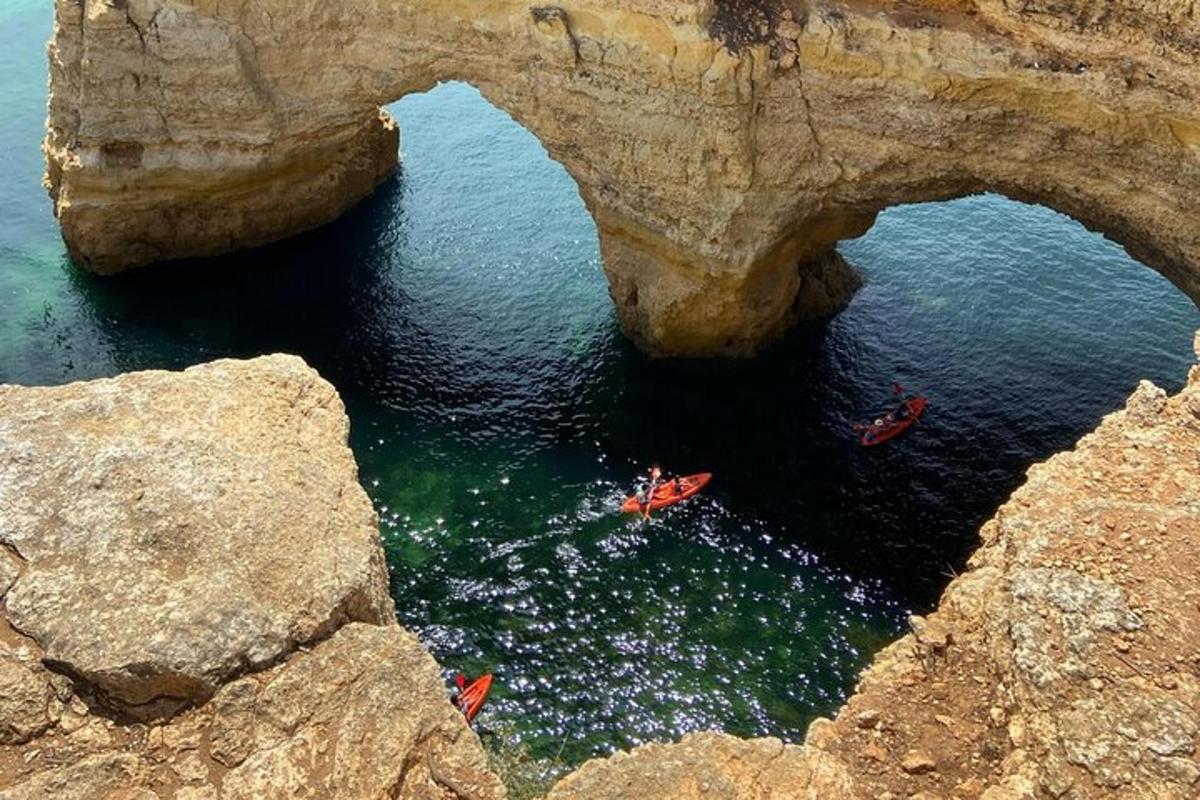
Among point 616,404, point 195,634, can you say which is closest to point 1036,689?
point 195,634

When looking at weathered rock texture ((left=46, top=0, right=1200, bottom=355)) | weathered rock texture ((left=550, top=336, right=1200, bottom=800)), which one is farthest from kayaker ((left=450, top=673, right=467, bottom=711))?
weathered rock texture ((left=46, top=0, right=1200, bottom=355))

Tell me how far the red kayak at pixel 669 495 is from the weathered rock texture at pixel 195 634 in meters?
12.3

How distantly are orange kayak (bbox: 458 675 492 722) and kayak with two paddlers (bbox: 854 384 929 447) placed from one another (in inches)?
444

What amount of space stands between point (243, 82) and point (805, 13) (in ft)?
51.6

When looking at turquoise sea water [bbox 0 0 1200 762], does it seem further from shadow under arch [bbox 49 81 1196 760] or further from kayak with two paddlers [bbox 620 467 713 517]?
kayak with two paddlers [bbox 620 467 713 517]

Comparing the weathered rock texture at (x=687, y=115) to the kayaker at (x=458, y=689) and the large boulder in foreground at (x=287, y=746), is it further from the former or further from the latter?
the large boulder in foreground at (x=287, y=746)

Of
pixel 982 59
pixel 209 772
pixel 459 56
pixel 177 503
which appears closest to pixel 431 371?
pixel 459 56

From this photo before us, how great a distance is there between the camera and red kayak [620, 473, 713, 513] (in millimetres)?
24203

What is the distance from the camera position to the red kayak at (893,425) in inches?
1013

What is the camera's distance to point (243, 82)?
28.8 metres

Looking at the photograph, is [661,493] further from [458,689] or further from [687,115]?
[687,115]

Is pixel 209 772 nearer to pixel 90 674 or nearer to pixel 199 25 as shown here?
pixel 90 674

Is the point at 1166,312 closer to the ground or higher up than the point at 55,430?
closer to the ground

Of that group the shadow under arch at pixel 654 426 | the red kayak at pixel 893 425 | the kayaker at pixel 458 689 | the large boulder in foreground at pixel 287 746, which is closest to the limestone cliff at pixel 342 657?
the large boulder in foreground at pixel 287 746
